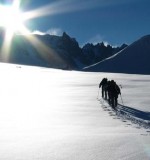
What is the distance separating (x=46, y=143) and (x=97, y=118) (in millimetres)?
7105

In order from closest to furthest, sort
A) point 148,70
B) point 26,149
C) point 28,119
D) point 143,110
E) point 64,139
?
point 26,149, point 64,139, point 28,119, point 143,110, point 148,70

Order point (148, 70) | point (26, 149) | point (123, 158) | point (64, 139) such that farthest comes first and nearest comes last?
1. point (148, 70)
2. point (64, 139)
3. point (26, 149)
4. point (123, 158)

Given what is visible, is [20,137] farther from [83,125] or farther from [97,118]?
[97,118]

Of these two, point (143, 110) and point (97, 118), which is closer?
point (97, 118)

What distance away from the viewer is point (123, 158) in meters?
6.90

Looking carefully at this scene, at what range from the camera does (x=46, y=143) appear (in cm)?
859

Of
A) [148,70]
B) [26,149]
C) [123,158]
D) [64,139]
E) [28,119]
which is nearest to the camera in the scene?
[123,158]

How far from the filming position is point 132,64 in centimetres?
19338

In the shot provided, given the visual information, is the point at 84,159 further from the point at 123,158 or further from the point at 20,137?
the point at 20,137

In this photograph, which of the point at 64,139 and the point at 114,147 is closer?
the point at 114,147

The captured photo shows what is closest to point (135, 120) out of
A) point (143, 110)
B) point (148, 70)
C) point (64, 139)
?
point (143, 110)

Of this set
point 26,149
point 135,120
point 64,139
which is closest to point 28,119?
point 135,120

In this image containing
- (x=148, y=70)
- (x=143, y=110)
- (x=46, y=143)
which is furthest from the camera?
(x=148, y=70)

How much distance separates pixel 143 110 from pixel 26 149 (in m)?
12.6
